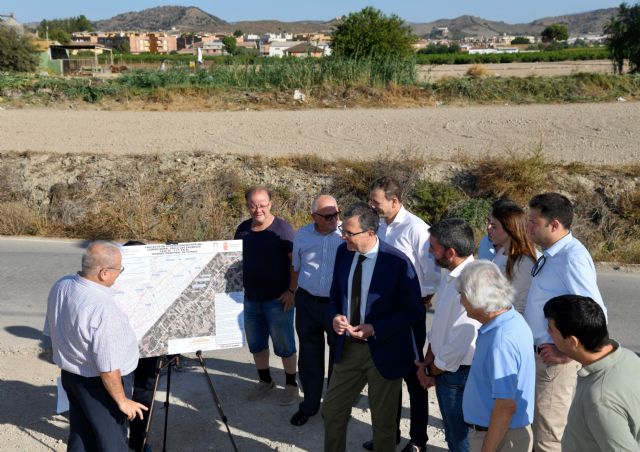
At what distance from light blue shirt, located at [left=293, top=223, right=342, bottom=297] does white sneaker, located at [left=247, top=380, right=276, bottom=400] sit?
1094 mm

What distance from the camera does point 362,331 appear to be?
452 centimetres

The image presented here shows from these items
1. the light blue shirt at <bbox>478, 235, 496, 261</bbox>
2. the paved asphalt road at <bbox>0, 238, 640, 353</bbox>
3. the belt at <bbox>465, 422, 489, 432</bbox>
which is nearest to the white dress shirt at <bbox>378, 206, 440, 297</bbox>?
the light blue shirt at <bbox>478, 235, 496, 261</bbox>

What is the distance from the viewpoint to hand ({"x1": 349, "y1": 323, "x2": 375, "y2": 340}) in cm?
452

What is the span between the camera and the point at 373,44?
1137 inches

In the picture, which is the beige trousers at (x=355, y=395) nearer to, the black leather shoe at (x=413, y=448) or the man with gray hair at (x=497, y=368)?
the black leather shoe at (x=413, y=448)

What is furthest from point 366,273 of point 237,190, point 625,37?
point 625,37

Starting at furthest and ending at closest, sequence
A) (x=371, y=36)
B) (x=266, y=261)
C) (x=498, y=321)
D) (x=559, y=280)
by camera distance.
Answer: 1. (x=371, y=36)
2. (x=266, y=261)
3. (x=559, y=280)
4. (x=498, y=321)

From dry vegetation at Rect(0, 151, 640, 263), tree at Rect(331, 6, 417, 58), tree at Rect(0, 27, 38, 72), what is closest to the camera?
dry vegetation at Rect(0, 151, 640, 263)

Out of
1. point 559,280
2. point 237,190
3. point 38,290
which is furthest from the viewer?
point 237,190

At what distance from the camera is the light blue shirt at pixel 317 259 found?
Answer: 5.57 meters

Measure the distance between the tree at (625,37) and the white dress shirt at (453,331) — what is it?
102 ft

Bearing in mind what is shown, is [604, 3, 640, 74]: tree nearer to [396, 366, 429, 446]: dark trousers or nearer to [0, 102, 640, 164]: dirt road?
[0, 102, 640, 164]: dirt road

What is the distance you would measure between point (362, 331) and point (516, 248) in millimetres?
1188

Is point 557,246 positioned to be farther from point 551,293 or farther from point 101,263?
point 101,263
